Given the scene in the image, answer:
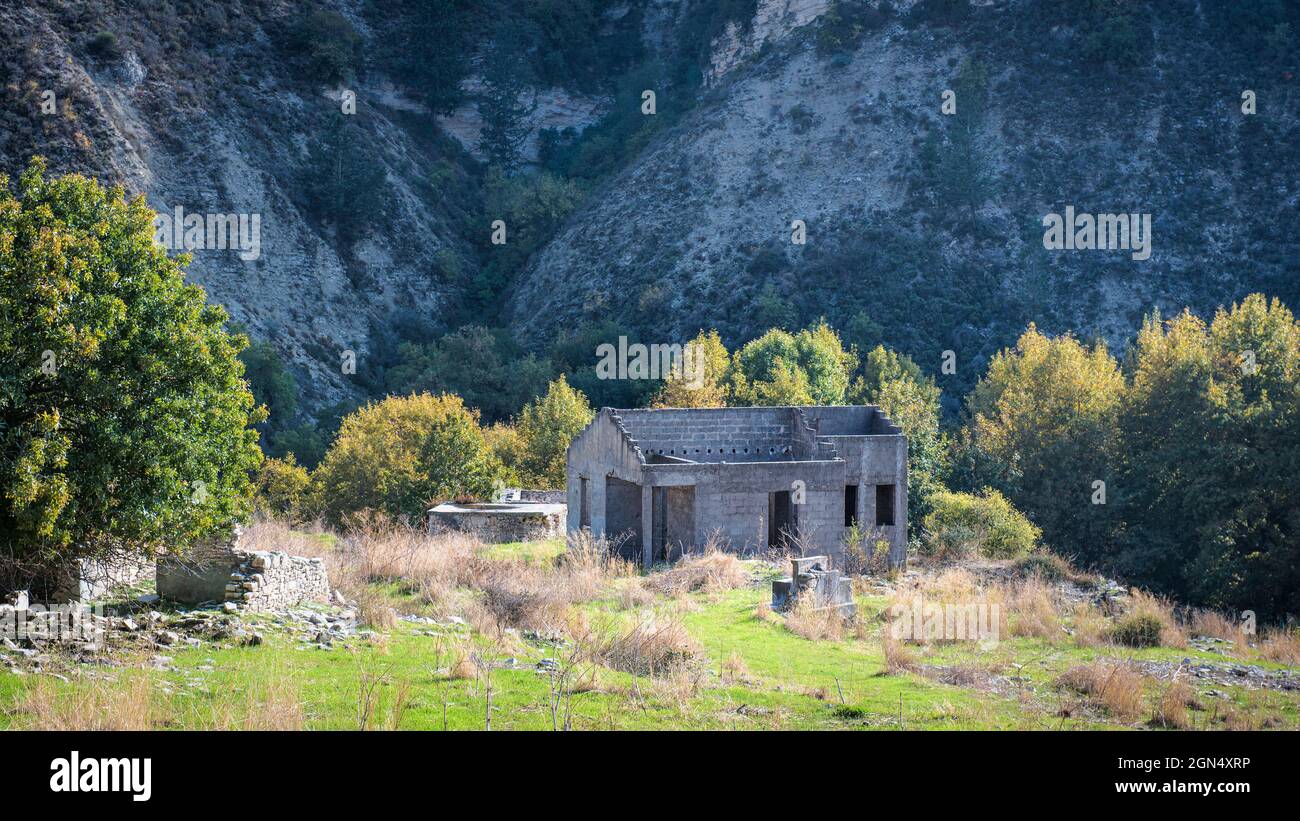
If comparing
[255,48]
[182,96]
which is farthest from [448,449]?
[255,48]

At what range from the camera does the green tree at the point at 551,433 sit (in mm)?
45562

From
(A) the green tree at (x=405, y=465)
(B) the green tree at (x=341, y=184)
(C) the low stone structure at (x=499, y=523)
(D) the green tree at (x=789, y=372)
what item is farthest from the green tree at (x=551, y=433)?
(B) the green tree at (x=341, y=184)

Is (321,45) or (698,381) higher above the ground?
(321,45)

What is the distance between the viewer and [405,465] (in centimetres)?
3753

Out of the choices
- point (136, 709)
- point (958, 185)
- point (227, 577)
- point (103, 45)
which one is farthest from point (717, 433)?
point (103, 45)

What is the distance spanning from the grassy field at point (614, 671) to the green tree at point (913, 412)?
16.0 metres

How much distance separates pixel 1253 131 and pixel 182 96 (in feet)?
187

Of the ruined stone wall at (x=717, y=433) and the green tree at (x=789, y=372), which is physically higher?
the green tree at (x=789, y=372)

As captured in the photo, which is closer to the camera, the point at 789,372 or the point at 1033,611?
the point at 1033,611

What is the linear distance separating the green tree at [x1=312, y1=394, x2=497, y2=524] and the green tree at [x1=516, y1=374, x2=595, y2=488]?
435 centimetres

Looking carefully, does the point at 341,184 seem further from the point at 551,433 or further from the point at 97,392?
the point at 97,392

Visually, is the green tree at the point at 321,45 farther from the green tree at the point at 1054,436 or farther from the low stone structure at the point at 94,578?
the low stone structure at the point at 94,578

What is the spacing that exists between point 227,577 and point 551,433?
2976 centimetres
